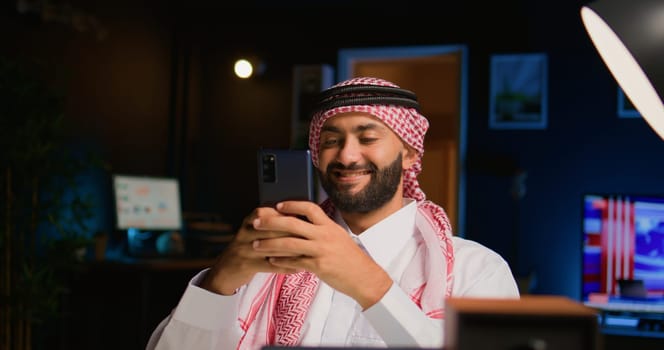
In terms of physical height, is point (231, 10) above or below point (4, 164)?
above

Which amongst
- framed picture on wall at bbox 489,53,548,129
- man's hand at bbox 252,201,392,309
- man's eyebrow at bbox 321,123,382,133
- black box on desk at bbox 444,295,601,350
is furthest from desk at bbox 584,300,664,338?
black box on desk at bbox 444,295,601,350

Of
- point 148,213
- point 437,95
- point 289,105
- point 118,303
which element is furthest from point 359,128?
point 437,95

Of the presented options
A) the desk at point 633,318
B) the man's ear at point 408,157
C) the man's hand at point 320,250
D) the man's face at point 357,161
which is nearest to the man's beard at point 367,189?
the man's face at point 357,161

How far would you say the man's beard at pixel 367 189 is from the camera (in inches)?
70.3

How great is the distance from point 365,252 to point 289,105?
195 inches

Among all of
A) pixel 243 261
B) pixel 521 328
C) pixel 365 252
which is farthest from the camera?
pixel 365 252

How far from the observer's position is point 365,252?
1521 millimetres

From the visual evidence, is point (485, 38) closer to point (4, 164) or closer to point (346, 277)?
point (4, 164)

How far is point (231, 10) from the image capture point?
660 centimetres

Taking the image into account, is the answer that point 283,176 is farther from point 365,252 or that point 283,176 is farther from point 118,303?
point 118,303

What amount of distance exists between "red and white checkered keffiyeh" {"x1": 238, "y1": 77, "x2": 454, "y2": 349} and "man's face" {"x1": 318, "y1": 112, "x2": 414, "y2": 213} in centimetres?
3

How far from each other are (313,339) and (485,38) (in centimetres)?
465

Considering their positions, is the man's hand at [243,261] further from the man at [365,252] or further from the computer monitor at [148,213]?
the computer monitor at [148,213]

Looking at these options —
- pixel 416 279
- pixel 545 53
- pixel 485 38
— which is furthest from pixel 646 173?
pixel 416 279
